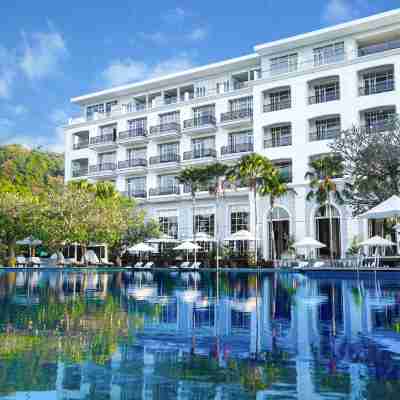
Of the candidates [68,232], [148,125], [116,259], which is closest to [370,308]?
[68,232]

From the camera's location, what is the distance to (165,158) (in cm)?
4966

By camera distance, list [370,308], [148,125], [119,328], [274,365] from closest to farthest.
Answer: [274,365]
[119,328]
[370,308]
[148,125]

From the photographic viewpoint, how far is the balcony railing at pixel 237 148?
45.4 metres

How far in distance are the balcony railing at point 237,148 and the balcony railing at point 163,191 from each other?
19.4 ft

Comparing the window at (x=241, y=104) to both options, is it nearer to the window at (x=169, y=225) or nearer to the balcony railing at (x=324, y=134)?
the balcony railing at (x=324, y=134)

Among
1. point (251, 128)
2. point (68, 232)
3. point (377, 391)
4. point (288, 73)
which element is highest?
point (288, 73)

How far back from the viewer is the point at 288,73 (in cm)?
4197

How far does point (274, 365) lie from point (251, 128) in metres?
41.2

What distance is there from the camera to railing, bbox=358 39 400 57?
38781mm

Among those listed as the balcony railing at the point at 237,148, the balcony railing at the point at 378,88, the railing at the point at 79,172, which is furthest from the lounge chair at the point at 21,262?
the balcony railing at the point at 378,88

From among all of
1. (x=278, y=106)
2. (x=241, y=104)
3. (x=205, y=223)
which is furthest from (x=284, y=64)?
(x=205, y=223)

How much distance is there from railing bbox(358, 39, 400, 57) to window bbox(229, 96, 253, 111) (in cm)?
1011

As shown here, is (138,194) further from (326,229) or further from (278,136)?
(326,229)

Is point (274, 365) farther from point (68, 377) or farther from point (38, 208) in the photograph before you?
point (38, 208)
